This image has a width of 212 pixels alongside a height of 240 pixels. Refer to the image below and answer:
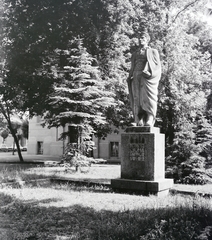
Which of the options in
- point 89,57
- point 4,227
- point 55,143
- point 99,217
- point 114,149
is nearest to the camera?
point 4,227

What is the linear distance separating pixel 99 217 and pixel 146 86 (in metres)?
4.08

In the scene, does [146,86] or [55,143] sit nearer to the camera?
[146,86]

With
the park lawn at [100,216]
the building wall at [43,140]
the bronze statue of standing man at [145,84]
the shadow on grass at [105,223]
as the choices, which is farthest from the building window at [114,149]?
the shadow on grass at [105,223]

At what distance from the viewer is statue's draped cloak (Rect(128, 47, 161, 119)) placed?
894cm

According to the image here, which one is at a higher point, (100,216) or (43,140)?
(43,140)

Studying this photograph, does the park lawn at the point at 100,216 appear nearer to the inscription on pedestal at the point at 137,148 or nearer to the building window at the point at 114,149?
the inscription on pedestal at the point at 137,148

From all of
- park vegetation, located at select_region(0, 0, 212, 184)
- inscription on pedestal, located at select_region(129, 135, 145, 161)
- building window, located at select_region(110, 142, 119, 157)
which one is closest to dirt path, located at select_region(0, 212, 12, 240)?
inscription on pedestal, located at select_region(129, 135, 145, 161)

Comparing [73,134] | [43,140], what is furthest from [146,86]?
[43,140]

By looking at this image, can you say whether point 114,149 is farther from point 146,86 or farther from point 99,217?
point 99,217

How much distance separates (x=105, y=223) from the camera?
567 cm

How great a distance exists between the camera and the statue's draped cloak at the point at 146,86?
8.94 meters

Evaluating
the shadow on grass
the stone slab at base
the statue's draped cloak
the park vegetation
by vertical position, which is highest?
the park vegetation

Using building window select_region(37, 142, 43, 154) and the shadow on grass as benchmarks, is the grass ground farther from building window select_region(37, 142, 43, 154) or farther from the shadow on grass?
building window select_region(37, 142, 43, 154)

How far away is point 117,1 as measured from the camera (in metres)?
16.1
